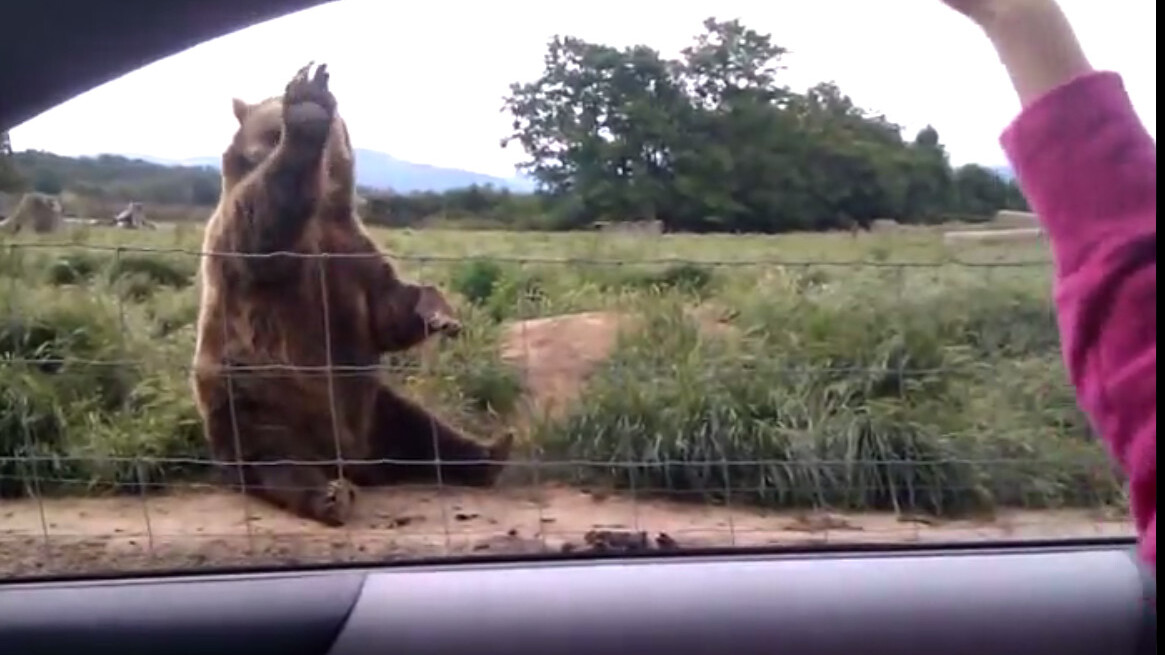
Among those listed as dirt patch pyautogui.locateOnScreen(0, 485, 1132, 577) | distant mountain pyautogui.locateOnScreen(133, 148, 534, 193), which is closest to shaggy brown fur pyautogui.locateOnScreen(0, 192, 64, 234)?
distant mountain pyautogui.locateOnScreen(133, 148, 534, 193)

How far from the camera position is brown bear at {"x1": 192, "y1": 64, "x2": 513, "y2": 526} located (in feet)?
6.40

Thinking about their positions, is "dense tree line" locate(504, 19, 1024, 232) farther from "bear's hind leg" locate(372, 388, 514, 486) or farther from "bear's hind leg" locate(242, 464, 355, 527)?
"bear's hind leg" locate(242, 464, 355, 527)

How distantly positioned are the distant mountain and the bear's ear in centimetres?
7

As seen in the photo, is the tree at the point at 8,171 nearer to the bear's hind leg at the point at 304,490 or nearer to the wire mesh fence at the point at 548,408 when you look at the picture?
the wire mesh fence at the point at 548,408

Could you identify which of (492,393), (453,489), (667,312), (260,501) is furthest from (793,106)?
(260,501)

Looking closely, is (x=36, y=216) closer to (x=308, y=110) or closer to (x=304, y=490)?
(x=308, y=110)

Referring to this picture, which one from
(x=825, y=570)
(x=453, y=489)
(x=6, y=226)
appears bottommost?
(x=825, y=570)

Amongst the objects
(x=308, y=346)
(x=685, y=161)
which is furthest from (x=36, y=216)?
(x=685, y=161)

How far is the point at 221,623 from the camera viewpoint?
1842 mm

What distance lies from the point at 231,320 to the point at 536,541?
0.47 m

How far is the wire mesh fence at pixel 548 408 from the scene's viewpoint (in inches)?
75.3

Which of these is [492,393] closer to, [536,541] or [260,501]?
[536,541]

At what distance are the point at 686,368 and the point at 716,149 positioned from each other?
0.92 ft

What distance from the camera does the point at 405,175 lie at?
1870 millimetres
